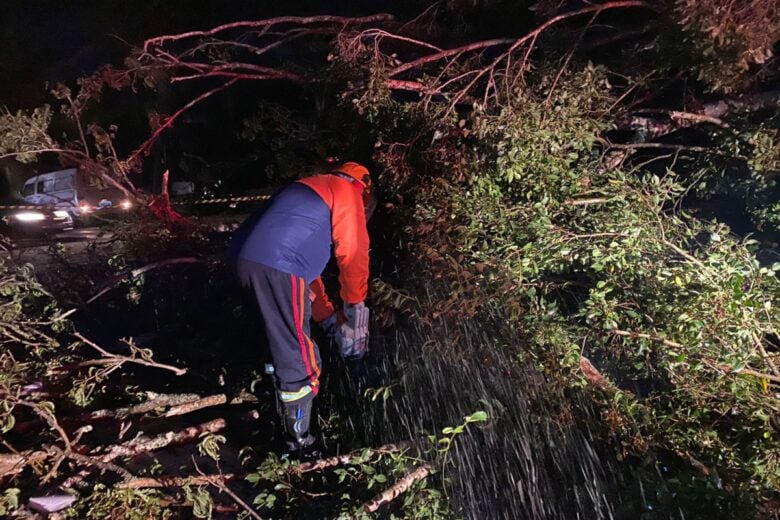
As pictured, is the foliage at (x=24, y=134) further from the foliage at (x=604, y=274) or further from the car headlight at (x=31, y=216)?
the car headlight at (x=31, y=216)

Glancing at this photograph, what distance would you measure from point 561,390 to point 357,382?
1435 mm

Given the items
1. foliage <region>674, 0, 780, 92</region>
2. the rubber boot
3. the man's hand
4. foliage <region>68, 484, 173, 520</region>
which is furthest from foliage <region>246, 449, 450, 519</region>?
foliage <region>674, 0, 780, 92</region>

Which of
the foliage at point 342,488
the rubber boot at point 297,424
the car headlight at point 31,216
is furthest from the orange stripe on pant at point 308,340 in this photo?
the car headlight at point 31,216

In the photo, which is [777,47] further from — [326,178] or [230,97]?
[230,97]

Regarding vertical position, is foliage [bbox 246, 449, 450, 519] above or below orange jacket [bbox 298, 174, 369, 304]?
below

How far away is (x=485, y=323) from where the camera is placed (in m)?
3.20

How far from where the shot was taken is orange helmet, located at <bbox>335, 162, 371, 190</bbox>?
320 cm

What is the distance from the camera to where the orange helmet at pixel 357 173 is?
320 cm

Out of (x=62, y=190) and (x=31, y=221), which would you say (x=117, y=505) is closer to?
(x=31, y=221)

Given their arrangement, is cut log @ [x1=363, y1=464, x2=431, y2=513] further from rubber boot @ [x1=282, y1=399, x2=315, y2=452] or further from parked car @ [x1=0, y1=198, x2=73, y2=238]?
parked car @ [x1=0, y1=198, x2=73, y2=238]

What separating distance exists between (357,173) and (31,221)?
8.36 meters

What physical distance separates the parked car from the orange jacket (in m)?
7.10

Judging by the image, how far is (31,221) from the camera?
9.05m

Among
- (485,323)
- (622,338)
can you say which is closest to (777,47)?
(622,338)
